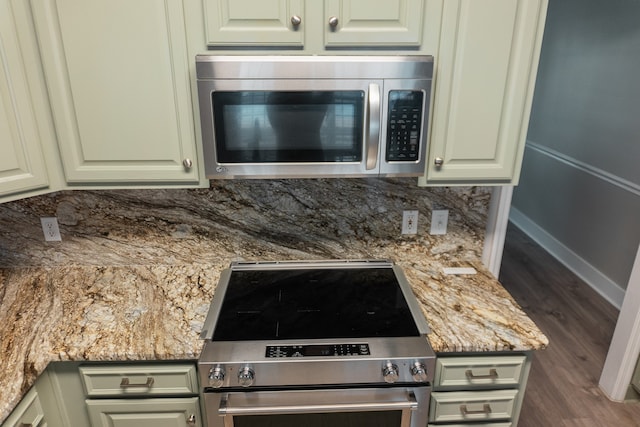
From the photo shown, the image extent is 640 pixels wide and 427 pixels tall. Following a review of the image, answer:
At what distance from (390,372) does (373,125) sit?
797mm

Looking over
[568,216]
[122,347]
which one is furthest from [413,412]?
[568,216]

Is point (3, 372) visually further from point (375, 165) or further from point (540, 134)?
point (540, 134)

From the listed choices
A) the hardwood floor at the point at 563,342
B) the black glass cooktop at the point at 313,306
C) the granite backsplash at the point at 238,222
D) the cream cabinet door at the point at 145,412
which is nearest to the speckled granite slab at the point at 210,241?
the granite backsplash at the point at 238,222

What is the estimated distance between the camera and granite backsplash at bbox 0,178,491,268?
195 centimetres

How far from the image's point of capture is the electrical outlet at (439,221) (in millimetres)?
2018

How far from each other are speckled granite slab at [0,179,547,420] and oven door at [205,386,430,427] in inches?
14.2

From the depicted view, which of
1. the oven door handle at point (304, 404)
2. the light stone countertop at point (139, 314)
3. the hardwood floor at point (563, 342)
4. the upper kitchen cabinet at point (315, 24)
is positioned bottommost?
the hardwood floor at point (563, 342)

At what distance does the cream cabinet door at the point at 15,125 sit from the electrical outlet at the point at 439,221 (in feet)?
5.09

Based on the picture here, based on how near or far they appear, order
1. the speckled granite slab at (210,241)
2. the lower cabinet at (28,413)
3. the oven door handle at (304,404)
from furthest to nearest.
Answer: the speckled granite slab at (210,241), the oven door handle at (304,404), the lower cabinet at (28,413)

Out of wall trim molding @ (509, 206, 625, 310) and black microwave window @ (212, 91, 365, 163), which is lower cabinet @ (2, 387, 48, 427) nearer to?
black microwave window @ (212, 91, 365, 163)

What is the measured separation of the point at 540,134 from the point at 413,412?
148 inches

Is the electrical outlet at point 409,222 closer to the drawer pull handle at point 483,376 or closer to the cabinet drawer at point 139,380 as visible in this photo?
the drawer pull handle at point 483,376

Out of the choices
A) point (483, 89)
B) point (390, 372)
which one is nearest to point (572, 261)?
point (483, 89)

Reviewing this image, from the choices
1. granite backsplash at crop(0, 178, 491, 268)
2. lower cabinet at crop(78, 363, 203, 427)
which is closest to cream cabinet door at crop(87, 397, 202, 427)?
lower cabinet at crop(78, 363, 203, 427)
